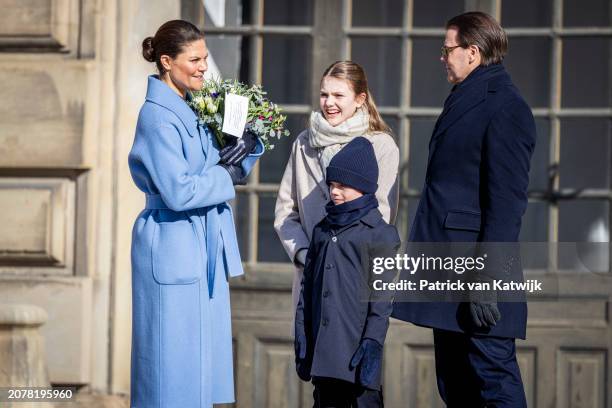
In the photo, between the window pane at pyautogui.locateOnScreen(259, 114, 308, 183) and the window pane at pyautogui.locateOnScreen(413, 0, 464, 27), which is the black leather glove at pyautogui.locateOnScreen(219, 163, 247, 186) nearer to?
the window pane at pyautogui.locateOnScreen(259, 114, 308, 183)

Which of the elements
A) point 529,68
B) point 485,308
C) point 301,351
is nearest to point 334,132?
point 301,351

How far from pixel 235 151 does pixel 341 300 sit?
0.68m

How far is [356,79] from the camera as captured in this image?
15.2 ft

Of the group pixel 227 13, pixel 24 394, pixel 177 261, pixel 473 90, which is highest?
→ pixel 227 13

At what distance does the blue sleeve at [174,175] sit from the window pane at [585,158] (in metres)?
2.53

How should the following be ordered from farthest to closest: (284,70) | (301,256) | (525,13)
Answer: (525,13)
(284,70)
(301,256)

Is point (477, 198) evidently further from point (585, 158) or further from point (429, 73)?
point (429, 73)

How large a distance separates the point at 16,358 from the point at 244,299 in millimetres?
1468

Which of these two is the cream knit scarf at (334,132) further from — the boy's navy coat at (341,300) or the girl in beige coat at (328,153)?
the boy's navy coat at (341,300)

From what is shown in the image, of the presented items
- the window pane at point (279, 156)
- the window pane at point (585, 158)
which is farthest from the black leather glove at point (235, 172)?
the window pane at point (585, 158)

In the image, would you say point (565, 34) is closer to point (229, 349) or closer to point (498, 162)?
point (498, 162)

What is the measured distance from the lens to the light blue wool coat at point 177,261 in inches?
170

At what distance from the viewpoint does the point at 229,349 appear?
14.8 ft

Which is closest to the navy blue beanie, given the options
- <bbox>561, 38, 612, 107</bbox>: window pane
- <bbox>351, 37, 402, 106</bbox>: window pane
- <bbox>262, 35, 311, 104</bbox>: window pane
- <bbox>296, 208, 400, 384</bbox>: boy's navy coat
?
<bbox>296, 208, 400, 384</bbox>: boy's navy coat
